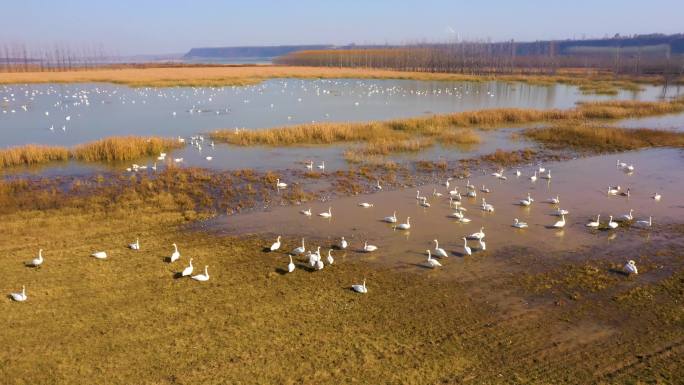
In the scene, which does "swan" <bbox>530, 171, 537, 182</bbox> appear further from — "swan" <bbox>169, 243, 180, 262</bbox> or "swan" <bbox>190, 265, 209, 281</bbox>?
"swan" <bbox>169, 243, 180, 262</bbox>

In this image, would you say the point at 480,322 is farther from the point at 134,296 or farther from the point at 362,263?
the point at 134,296

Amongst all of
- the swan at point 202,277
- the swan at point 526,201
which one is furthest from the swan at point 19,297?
the swan at point 526,201

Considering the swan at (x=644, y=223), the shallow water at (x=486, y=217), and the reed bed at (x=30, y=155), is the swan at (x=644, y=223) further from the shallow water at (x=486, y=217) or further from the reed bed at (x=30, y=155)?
the reed bed at (x=30, y=155)

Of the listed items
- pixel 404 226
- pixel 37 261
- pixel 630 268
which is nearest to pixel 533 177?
pixel 404 226

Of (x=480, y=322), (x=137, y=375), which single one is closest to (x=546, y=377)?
(x=480, y=322)

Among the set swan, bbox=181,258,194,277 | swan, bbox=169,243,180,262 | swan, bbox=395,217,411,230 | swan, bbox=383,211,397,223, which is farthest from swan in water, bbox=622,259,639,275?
swan, bbox=169,243,180,262
